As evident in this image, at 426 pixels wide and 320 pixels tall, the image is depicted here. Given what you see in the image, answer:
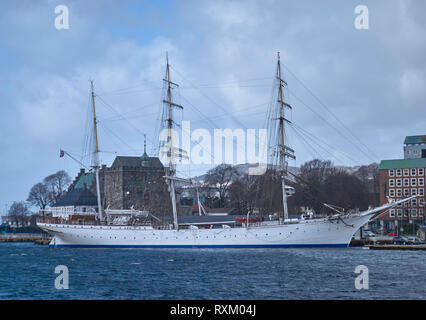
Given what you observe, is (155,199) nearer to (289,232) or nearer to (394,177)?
(394,177)

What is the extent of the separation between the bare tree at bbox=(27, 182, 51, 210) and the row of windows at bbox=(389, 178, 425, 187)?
74.6 meters

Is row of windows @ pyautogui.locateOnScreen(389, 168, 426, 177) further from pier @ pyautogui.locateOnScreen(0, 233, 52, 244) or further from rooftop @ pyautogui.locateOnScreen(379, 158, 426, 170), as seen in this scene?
pier @ pyautogui.locateOnScreen(0, 233, 52, 244)

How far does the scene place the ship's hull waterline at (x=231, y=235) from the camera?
2480 inches

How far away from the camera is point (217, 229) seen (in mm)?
66000

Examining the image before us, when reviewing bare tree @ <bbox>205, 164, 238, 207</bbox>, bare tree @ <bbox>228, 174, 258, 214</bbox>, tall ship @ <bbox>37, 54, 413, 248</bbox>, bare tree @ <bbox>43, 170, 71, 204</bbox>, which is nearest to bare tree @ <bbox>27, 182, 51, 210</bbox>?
bare tree @ <bbox>43, 170, 71, 204</bbox>

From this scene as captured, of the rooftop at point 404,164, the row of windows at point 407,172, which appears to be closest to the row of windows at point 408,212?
the row of windows at point 407,172

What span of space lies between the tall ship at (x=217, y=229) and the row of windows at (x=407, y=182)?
2757 centimetres

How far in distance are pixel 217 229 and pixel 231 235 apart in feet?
5.59

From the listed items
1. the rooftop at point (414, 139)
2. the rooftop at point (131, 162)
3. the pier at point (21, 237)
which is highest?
the rooftop at point (414, 139)

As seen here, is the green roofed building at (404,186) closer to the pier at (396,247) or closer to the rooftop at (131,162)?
the pier at (396,247)

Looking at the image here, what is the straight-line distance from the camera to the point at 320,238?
207 ft

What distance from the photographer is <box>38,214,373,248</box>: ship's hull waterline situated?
207 feet

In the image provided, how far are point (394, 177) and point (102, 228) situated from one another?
4932 cm
